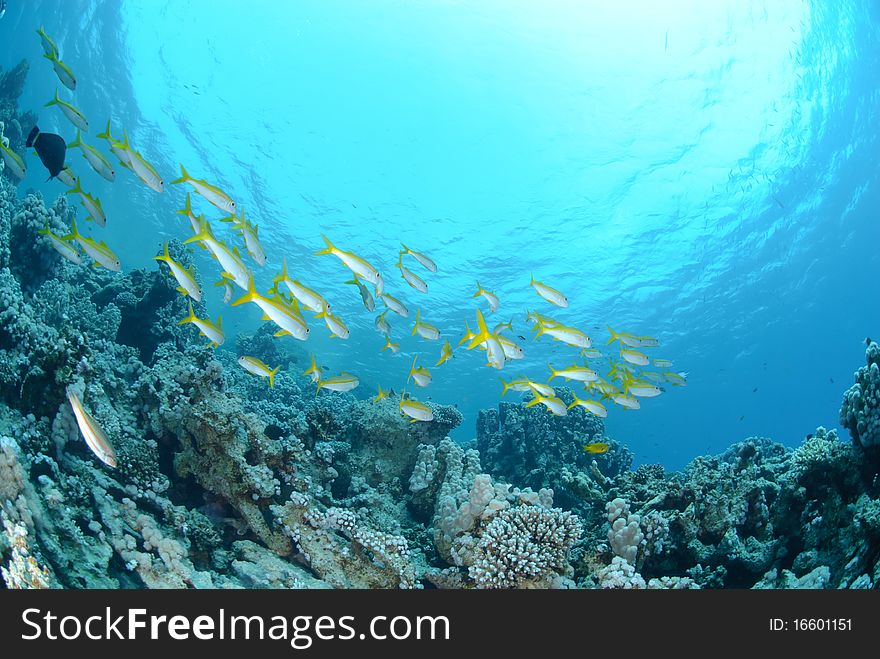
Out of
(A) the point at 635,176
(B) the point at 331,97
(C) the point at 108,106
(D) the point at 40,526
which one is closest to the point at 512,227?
(A) the point at 635,176

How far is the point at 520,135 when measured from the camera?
947 inches

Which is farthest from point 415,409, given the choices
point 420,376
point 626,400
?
point 626,400

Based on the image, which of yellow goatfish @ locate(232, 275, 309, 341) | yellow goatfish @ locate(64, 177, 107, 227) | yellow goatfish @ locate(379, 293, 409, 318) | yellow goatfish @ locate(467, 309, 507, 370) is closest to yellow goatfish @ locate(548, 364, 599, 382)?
yellow goatfish @ locate(467, 309, 507, 370)

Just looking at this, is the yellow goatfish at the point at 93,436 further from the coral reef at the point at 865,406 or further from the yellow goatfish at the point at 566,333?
the coral reef at the point at 865,406

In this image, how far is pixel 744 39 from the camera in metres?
19.6

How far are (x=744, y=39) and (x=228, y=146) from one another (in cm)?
2704

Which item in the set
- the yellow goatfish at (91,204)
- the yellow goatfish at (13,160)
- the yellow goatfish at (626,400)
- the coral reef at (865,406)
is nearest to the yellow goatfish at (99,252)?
the yellow goatfish at (91,204)

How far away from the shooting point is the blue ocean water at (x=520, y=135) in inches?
806

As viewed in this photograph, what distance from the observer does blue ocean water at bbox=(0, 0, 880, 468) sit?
20484 mm

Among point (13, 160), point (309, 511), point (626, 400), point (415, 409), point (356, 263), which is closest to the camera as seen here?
point (309, 511)

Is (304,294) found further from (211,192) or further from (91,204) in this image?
(91,204)

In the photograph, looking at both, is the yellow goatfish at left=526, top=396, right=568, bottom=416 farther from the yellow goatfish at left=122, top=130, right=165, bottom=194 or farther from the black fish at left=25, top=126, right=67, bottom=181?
the black fish at left=25, top=126, right=67, bottom=181

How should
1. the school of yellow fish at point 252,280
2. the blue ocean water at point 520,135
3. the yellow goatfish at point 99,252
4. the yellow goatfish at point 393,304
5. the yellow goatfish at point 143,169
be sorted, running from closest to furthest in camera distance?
1. the school of yellow fish at point 252,280
2. the yellow goatfish at point 143,169
3. the yellow goatfish at point 99,252
4. the yellow goatfish at point 393,304
5. the blue ocean water at point 520,135

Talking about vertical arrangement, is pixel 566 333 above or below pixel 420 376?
above
